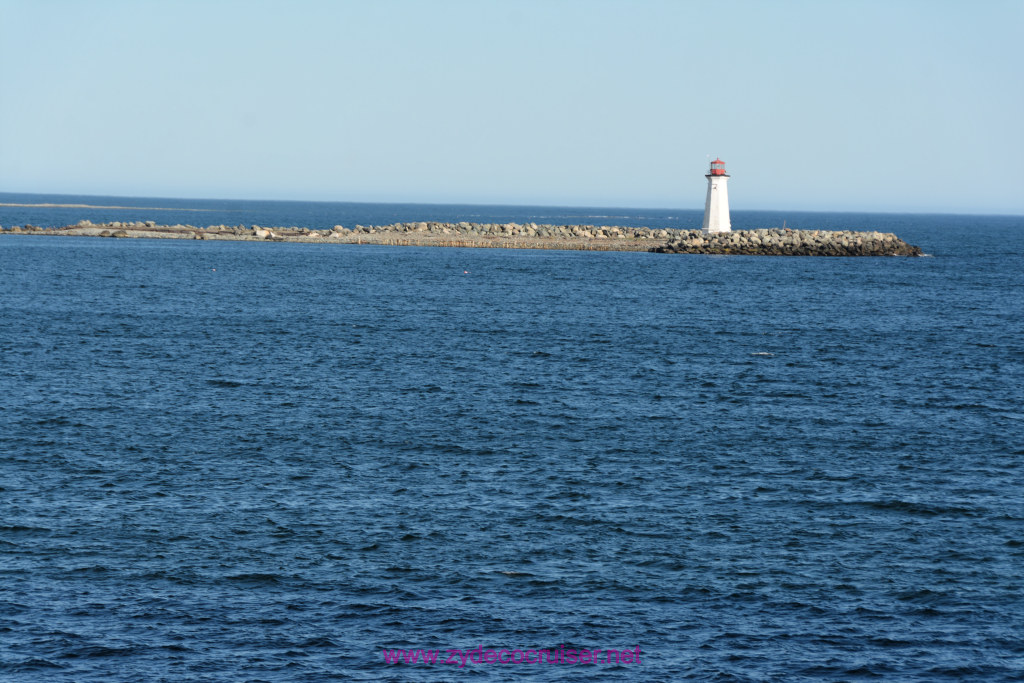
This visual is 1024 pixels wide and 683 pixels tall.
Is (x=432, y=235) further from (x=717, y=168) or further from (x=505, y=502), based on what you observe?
(x=505, y=502)

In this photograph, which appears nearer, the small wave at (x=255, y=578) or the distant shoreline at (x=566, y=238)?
the small wave at (x=255, y=578)

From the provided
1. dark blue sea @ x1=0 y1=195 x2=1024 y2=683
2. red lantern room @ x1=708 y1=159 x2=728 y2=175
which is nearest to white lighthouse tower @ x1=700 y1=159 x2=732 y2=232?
red lantern room @ x1=708 y1=159 x2=728 y2=175

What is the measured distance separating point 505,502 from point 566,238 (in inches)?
5092

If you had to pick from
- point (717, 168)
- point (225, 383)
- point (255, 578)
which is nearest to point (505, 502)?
point (255, 578)

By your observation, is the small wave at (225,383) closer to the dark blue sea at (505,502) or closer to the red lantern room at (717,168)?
the dark blue sea at (505,502)

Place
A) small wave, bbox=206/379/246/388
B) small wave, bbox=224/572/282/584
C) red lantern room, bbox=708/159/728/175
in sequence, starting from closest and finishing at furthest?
small wave, bbox=224/572/282/584, small wave, bbox=206/379/246/388, red lantern room, bbox=708/159/728/175

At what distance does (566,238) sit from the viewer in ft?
513

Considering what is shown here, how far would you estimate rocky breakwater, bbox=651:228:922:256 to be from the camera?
136000 mm

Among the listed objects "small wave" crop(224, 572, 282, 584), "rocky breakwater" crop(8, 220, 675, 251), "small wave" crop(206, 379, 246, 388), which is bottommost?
"small wave" crop(224, 572, 282, 584)

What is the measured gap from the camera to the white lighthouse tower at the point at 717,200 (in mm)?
134250

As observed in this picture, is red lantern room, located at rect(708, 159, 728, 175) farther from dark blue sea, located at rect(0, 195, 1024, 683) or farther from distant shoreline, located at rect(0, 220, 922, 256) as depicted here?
dark blue sea, located at rect(0, 195, 1024, 683)

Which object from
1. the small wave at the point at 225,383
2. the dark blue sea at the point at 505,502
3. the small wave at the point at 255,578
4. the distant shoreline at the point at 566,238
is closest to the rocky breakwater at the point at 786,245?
the distant shoreline at the point at 566,238

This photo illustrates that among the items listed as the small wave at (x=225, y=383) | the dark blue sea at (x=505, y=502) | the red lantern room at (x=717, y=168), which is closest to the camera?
the dark blue sea at (x=505, y=502)

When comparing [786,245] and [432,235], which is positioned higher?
[432,235]
